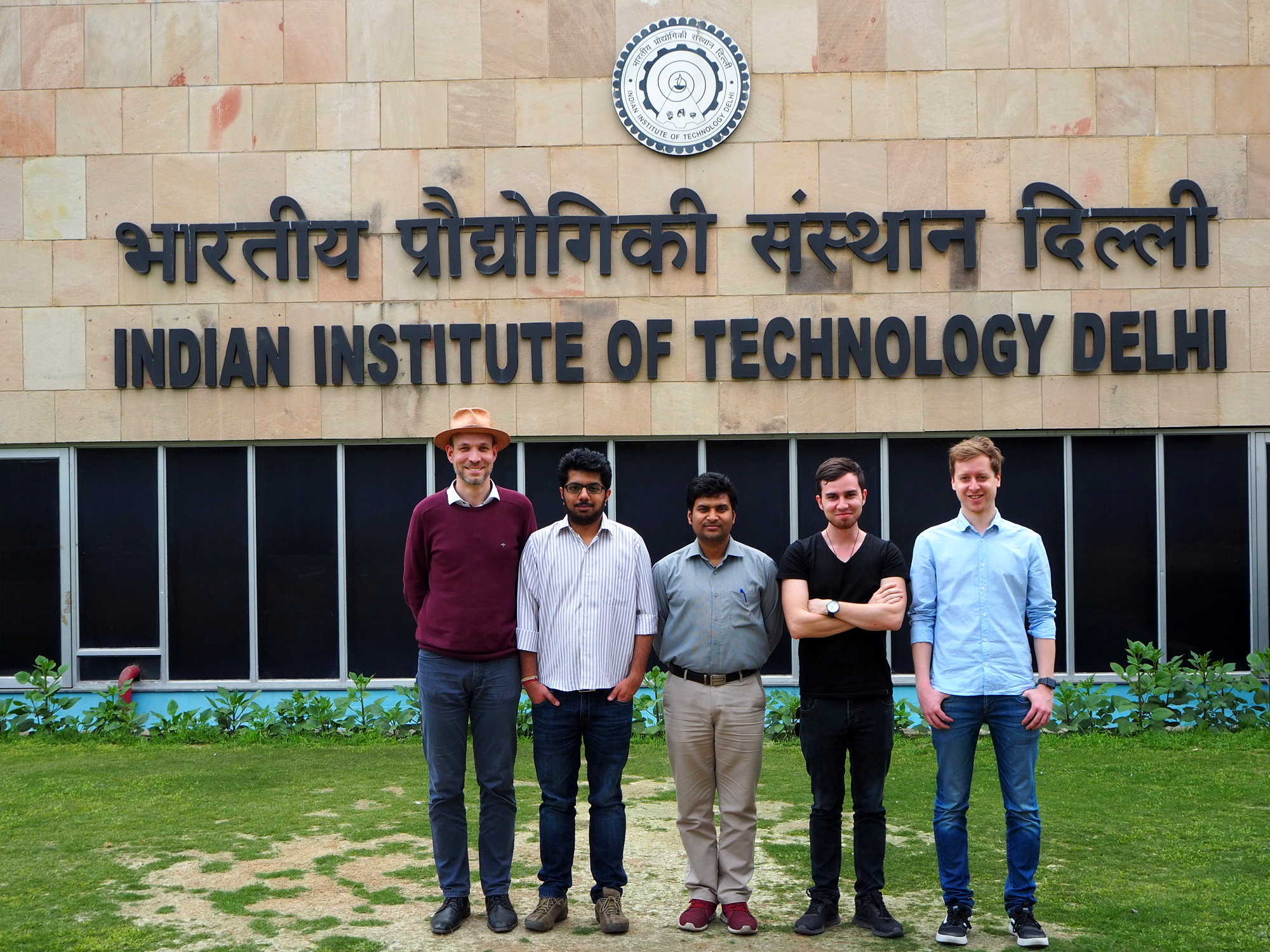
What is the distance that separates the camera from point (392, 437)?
36.1ft

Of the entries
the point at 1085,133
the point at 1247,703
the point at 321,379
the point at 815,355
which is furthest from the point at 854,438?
the point at 321,379

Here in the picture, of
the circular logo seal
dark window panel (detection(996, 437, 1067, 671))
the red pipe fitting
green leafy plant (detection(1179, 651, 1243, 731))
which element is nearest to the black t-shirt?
dark window panel (detection(996, 437, 1067, 671))

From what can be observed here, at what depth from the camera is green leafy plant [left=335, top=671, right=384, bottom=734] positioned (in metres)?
10.6

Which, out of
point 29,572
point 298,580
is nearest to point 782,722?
point 298,580

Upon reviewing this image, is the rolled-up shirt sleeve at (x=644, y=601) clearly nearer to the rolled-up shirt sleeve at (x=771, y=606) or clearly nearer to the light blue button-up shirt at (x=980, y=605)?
the rolled-up shirt sleeve at (x=771, y=606)

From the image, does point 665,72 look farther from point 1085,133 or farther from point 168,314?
point 168,314

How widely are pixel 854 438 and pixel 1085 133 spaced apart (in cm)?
340

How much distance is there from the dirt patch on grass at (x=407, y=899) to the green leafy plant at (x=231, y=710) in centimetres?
414

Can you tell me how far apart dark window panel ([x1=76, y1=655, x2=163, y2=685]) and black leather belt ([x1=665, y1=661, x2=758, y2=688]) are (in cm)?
759

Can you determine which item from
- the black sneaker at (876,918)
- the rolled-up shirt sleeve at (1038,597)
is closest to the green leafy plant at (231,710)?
the black sneaker at (876,918)

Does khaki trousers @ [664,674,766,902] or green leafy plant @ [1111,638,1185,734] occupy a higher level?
khaki trousers @ [664,674,766,902]

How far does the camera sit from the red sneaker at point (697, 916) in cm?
507

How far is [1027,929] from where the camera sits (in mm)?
4824

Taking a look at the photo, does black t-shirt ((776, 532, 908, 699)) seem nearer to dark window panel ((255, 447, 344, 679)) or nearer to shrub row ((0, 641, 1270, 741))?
shrub row ((0, 641, 1270, 741))
